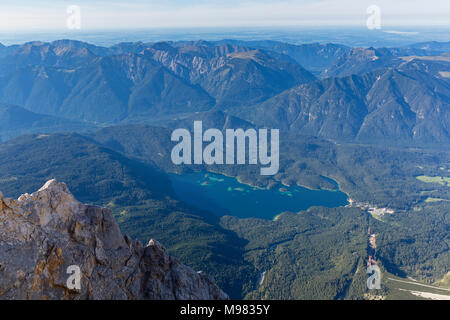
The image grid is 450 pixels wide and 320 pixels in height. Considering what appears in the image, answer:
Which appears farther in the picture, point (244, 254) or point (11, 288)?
point (244, 254)

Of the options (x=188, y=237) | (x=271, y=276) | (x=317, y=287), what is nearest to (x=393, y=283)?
(x=317, y=287)

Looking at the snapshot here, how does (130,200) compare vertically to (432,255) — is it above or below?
above

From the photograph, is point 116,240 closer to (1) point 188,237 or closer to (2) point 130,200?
(1) point 188,237
